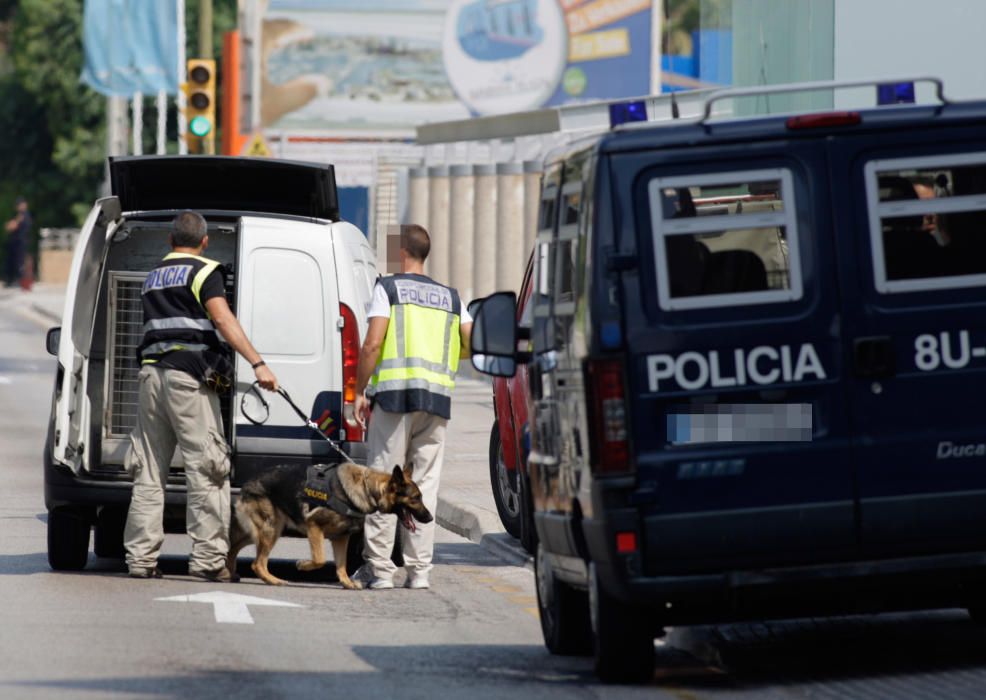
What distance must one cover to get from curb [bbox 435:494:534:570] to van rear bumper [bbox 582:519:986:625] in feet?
15.5

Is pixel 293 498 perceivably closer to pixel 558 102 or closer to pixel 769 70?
pixel 769 70

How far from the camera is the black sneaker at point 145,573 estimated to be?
11883 mm

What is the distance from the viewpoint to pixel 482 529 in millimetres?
14484

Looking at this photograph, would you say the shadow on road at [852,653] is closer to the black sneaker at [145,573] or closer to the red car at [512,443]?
the red car at [512,443]

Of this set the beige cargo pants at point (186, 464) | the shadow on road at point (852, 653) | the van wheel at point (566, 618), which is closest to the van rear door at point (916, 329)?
the shadow on road at point (852, 653)

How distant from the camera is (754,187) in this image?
331 inches

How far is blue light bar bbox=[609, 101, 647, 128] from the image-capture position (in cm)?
851

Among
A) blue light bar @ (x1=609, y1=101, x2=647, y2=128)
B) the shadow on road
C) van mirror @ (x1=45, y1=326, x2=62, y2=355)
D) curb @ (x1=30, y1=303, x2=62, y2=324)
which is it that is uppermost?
blue light bar @ (x1=609, y1=101, x2=647, y2=128)

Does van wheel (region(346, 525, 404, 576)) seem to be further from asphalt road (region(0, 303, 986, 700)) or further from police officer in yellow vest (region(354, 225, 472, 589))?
police officer in yellow vest (region(354, 225, 472, 589))

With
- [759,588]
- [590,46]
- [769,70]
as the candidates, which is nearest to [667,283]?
[759,588]

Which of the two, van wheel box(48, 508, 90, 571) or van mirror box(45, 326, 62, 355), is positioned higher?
van mirror box(45, 326, 62, 355)

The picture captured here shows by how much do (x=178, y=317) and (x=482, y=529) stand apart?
351cm

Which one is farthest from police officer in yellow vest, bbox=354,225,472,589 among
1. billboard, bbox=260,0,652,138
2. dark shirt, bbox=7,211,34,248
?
dark shirt, bbox=7,211,34,248

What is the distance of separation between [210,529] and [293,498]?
49cm
